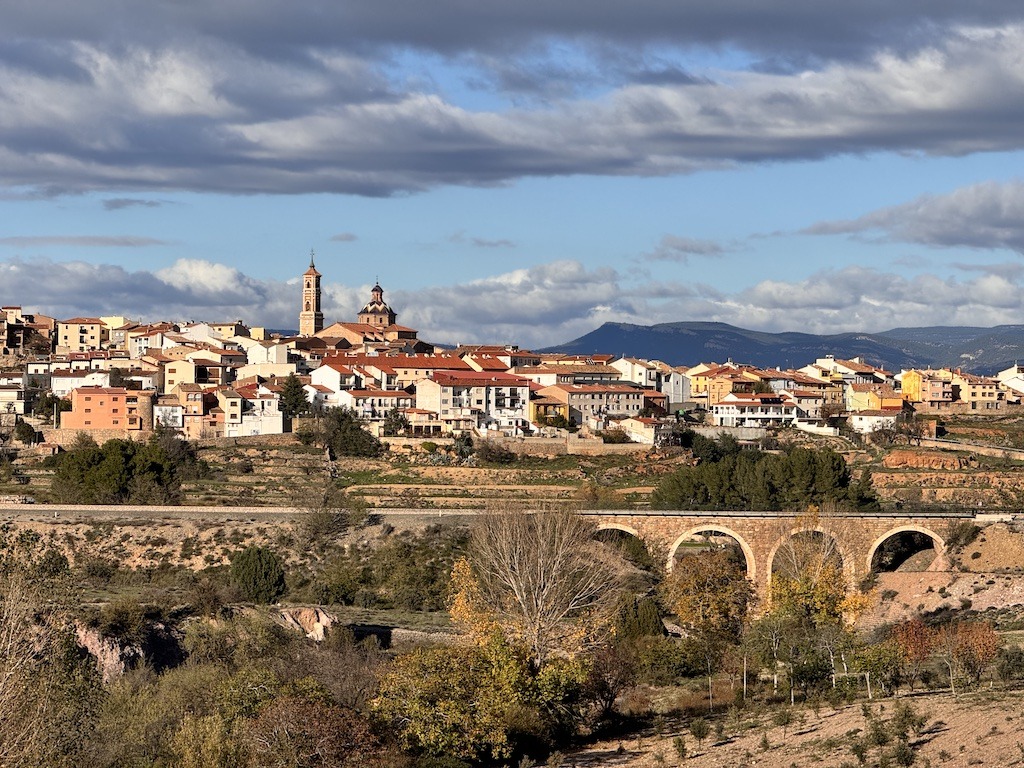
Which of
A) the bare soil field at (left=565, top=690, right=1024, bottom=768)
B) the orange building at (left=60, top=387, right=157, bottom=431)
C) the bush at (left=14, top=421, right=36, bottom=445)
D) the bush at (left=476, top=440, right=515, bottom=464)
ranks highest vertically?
the orange building at (left=60, top=387, right=157, bottom=431)

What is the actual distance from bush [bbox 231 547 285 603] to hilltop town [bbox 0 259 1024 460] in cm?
2571

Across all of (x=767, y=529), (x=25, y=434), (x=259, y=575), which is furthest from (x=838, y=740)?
(x=25, y=434)

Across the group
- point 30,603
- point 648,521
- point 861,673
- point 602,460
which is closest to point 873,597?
point 648,521

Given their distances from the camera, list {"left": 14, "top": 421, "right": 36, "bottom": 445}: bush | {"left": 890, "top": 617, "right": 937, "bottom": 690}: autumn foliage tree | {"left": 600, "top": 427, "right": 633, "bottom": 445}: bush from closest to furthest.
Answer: {"left": 890, "top": 617, "right": 937, "bottom": 690}: autumn foliage tree → {"left": 600, "top": 427, "right": 633, "bottom": 445}: bush → {"left": 14, "top": 421, "right": 36, "bottom": 445}: bush

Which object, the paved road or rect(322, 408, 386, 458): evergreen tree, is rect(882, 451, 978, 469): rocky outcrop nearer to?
the paved road

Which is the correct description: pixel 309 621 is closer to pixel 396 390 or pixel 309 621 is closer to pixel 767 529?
pixel 767 529

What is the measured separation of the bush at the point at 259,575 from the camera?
47.8m

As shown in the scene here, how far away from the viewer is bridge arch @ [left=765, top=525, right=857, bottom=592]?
172 feet

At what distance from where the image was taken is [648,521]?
55125 millimetres

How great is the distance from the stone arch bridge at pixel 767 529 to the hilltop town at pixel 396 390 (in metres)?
20.3

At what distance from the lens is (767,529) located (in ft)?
176

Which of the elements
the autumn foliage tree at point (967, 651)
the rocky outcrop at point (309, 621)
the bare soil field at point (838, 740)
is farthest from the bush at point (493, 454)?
the bare soil field at point (838, 740)

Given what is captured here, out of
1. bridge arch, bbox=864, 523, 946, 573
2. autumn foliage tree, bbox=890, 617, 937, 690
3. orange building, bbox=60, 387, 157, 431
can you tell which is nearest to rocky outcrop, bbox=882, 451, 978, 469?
bridge arch, bbox=864, 523, 946, 573

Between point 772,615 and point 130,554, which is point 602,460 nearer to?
point 130,554
